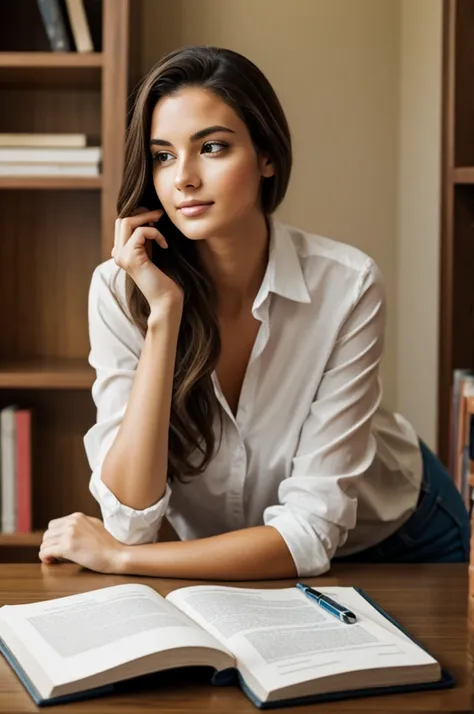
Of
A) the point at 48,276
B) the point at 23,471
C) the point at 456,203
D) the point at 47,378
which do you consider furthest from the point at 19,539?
the point at 456,203

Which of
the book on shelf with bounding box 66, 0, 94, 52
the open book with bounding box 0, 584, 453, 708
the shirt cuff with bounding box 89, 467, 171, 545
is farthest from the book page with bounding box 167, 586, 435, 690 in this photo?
the book on shelf with bounding box 66, 0, 94, 52

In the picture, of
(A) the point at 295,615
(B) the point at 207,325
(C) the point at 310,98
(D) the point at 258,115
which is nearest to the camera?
(A) the point at 295,615

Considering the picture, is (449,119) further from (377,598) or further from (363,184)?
(377,598)

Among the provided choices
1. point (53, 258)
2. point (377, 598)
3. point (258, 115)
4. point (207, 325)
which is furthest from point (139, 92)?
point (53, 258)

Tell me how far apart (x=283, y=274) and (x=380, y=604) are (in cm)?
58

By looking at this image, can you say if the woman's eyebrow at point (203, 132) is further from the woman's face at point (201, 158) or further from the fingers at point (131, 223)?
the fingers at point (131, 223)

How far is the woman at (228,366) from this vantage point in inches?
59.7

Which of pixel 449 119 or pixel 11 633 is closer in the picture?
pixel 11 633

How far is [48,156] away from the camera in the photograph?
2479mm

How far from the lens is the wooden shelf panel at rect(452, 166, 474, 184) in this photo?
89.2 inches

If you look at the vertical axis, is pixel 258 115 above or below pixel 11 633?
above

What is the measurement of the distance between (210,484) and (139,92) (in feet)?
2.04

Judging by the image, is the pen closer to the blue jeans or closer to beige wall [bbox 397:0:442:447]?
the blue jeans

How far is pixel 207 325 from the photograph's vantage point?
166 cm
